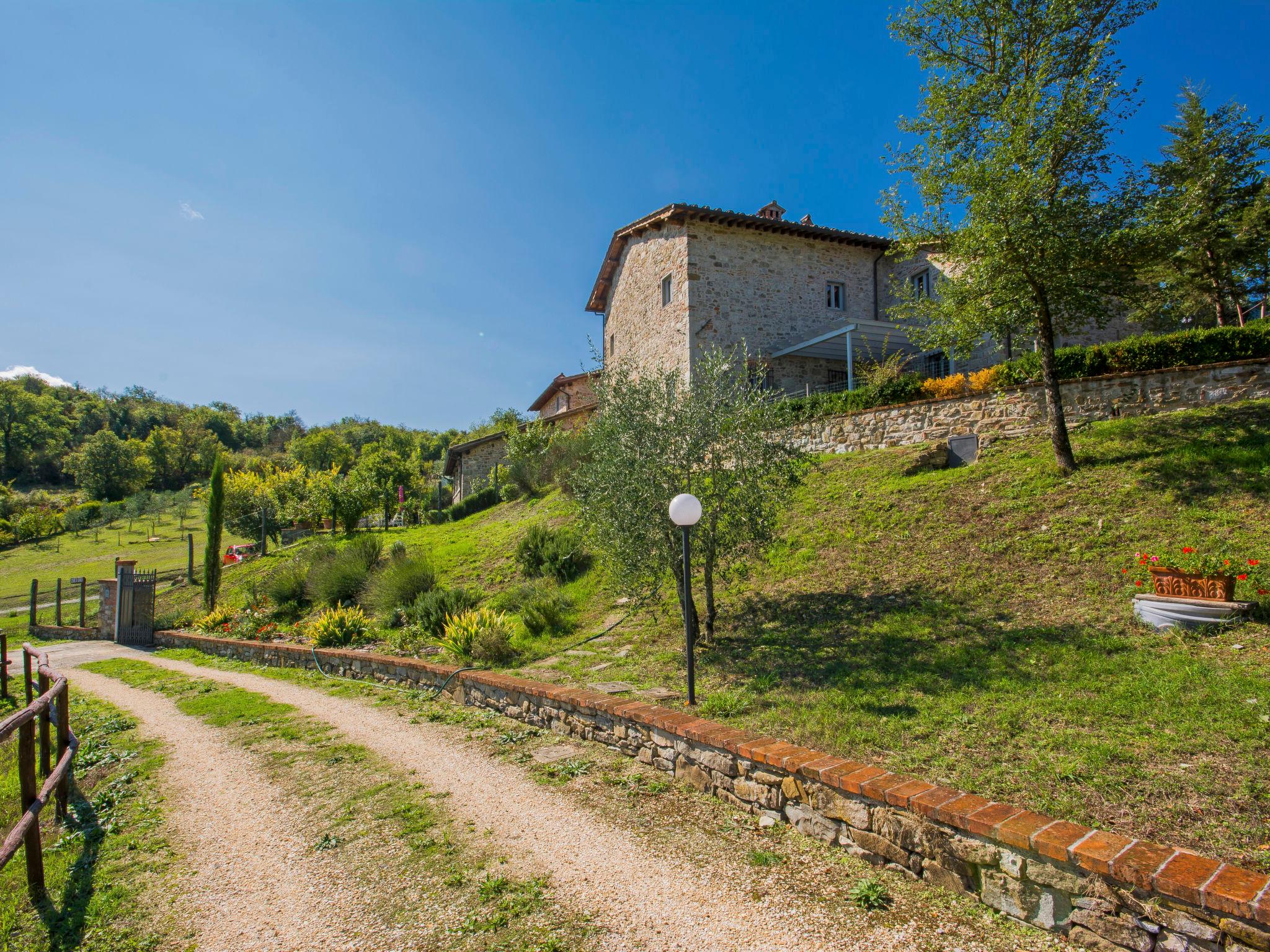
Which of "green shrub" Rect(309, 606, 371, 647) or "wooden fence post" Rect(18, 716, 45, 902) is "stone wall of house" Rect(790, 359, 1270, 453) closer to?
"wooden fence post" Rect(18, 716, 45, 902)

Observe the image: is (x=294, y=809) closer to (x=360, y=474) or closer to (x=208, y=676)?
(x=208, y=676)

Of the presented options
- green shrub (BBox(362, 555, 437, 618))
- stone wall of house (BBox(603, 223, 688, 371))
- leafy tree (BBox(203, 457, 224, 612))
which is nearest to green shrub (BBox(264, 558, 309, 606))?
leafy tree (BBox(203, 457, 224, 612))

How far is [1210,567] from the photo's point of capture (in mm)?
5582

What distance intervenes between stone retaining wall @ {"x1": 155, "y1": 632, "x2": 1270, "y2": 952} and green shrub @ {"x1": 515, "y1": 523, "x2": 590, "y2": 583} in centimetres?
699

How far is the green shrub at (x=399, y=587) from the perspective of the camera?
12.1m

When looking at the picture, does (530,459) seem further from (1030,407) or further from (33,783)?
(33,783)

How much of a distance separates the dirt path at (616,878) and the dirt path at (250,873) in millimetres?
133

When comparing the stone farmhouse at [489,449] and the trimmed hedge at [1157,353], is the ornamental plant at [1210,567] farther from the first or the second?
the stone farmhouse at [489,449]

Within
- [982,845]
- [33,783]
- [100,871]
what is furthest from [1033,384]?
[33,783]

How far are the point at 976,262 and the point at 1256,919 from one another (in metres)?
9.37

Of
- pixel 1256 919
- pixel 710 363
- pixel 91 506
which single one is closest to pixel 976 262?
pixel 710 363

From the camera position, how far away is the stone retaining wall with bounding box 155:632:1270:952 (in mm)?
2418

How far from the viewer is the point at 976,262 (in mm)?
9602

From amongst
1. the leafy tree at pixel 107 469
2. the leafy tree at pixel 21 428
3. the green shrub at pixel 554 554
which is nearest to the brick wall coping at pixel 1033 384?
the green shrub at pixel 554 554
